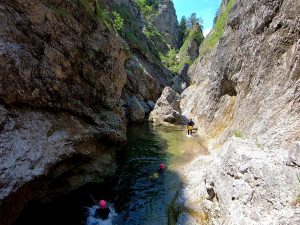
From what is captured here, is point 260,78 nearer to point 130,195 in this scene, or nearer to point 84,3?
point 130,195

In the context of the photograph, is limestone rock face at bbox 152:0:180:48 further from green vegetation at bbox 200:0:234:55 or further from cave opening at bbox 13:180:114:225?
cave opening at bbox 13:180:114:225

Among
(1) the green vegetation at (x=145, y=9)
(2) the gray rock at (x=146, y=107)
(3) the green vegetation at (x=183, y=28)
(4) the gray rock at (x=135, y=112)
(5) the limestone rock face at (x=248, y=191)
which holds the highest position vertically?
(1) the green vegetation at (x=145, y=9)

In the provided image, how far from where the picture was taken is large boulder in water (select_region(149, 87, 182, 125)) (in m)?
40.7

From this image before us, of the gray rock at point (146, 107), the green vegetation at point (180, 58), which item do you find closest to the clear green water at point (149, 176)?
the gray rock at point (146, 107)

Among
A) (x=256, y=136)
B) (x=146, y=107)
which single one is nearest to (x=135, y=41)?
(x=146, y=107)

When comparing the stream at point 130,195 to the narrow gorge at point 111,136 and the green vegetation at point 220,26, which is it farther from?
the green vegetation at point 220,26

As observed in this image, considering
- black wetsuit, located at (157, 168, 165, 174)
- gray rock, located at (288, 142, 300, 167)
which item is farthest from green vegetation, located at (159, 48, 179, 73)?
gray rock, located at (288, 142, 300, 167)

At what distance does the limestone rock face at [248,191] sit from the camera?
8594 millimetres

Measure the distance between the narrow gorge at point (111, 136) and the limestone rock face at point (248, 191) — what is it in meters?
0.04

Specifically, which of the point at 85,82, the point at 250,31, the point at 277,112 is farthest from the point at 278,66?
the point at 85,82

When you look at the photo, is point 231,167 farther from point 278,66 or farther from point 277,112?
point 278,66

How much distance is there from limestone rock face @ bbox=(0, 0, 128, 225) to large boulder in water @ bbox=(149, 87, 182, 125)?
21.3 meters

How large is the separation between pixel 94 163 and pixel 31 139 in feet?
17.8

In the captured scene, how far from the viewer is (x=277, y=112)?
14.3 metres
